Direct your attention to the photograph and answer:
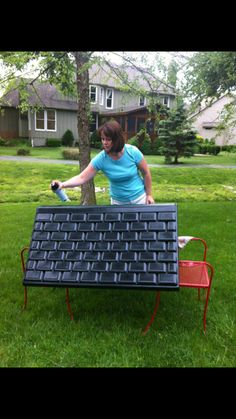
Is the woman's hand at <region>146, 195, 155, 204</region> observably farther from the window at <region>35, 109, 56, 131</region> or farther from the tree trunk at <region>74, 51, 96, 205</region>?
the window at <region>35, 109, 56, 131</region>

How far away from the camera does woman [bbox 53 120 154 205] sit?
3.17m

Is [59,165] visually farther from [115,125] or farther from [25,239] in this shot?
[115,125]

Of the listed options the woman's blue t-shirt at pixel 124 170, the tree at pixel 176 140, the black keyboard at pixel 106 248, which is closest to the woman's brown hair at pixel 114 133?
the woman's blue t-shirt at pixel 124 170

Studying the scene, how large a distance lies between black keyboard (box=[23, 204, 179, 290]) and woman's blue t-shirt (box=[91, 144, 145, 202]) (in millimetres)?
351

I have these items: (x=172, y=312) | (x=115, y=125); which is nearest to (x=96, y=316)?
(x=172, y=312)

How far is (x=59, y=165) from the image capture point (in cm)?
1492

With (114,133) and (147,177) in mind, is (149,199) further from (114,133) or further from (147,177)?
(114,133)

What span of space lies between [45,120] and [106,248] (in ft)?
79.0

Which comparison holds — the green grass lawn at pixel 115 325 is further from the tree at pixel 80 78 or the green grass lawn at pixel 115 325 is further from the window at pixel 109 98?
the window at pixel 109 98

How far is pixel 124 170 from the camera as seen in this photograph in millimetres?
3385

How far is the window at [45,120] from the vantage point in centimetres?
2533

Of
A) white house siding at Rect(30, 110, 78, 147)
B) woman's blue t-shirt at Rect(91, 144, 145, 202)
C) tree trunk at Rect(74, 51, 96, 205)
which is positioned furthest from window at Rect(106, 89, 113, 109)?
woman's blue t-shirt at Rect(91, 144, 145, 202)

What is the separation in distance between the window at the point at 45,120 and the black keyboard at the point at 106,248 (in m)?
23.3
